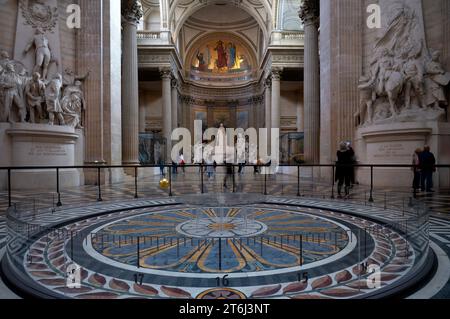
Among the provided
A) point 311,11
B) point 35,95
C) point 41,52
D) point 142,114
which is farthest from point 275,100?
point 35,95

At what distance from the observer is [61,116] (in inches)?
374

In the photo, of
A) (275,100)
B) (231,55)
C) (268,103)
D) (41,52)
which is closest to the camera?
(41,52)

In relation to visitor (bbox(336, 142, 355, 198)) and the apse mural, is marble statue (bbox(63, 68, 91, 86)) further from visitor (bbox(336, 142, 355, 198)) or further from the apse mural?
the apse mural

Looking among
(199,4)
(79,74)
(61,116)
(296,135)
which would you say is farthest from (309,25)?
(199,4)

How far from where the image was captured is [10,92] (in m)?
8.31

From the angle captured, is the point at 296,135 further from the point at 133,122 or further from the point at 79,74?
the point at 79,74

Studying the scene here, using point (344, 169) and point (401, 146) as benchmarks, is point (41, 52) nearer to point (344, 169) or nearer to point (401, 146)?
point (344, 169)

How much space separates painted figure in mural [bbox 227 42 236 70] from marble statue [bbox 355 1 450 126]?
26756mm

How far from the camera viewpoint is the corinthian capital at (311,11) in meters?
15.8

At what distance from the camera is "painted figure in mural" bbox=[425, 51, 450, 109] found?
822 cm

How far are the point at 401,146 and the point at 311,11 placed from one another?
34.7ft

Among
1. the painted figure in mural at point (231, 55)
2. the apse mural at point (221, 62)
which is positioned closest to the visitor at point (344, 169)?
the apse mural at point (221, 62)

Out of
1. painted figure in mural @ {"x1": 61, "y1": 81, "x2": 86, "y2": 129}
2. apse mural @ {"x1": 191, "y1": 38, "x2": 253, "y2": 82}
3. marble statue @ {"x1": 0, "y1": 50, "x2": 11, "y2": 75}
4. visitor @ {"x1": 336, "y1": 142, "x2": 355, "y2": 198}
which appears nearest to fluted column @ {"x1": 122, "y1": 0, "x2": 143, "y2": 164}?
painted figure in mural @ {"x1": 61, "y1": 81, "x2": 86, "y2": 129}
